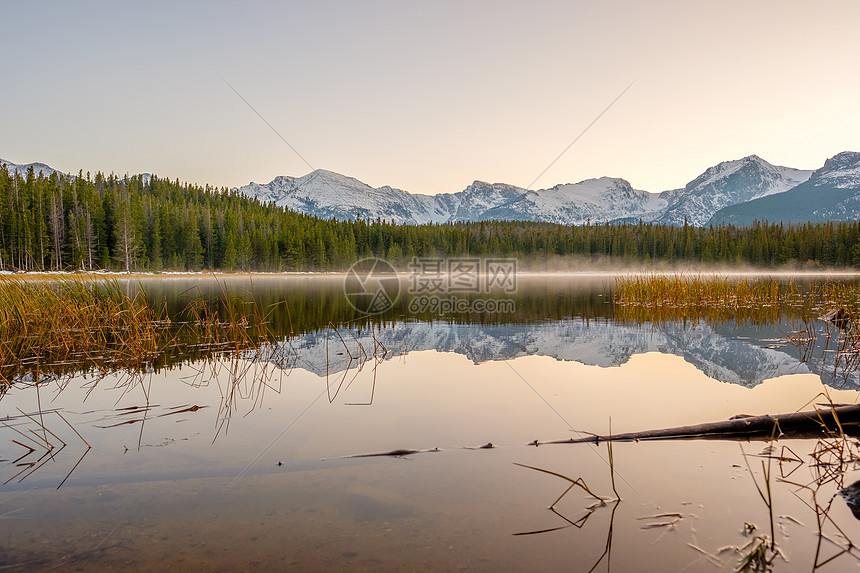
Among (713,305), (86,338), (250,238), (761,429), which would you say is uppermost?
(250,238)

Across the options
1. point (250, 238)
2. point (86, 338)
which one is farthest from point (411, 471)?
point (250, 238)

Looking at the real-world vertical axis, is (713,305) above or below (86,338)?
below

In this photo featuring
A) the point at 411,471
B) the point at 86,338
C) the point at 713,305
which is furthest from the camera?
the point at 713,305

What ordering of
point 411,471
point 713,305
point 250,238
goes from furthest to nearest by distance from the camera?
point 250,238, point 713,305, point 411,471

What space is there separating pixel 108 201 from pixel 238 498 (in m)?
105

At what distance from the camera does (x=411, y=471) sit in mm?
5301

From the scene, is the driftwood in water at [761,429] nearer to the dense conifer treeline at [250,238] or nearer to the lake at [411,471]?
the lake at [411,471]

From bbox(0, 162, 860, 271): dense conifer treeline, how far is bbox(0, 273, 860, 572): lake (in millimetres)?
51609

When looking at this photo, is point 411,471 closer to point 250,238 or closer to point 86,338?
point 86,338

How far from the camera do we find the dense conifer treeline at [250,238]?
7731cm

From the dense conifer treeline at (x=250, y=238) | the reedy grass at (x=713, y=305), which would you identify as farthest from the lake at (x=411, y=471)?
the dense conifer treeline at (x=250, y=238)

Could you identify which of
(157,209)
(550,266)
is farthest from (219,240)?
(550,266)

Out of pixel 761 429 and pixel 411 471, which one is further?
pixel 761 429

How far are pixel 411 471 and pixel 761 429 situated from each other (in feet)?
15.0
